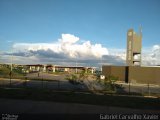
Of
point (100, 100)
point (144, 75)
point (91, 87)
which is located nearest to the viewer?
point (100, 100)

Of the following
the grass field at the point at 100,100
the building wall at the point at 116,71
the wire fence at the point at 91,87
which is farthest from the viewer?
the building wall at the point at 116,71

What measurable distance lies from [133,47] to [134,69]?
6.48m

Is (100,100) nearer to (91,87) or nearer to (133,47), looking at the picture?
(91,87)

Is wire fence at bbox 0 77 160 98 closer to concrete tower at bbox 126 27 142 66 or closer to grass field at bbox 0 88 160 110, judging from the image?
grass field at bbox 0 88 160 110

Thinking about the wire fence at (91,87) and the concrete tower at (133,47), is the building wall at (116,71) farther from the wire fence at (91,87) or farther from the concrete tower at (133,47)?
the wire fence at (91,87)

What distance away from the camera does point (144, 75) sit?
61875mm

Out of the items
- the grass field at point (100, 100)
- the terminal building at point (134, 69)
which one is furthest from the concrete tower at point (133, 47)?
the grass field at point (100, 100)

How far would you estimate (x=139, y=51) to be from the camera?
66250 millimetres

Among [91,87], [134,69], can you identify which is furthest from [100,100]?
[134,69]

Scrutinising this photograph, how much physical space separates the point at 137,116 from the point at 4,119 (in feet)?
21.2

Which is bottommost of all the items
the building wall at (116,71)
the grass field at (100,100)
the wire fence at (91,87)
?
the wire fence at (91,87)

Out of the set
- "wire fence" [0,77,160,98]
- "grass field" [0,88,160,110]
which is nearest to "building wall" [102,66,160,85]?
"wire fence" [0,77,160,98]

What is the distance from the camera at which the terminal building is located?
6131cm

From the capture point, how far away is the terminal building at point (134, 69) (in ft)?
201
